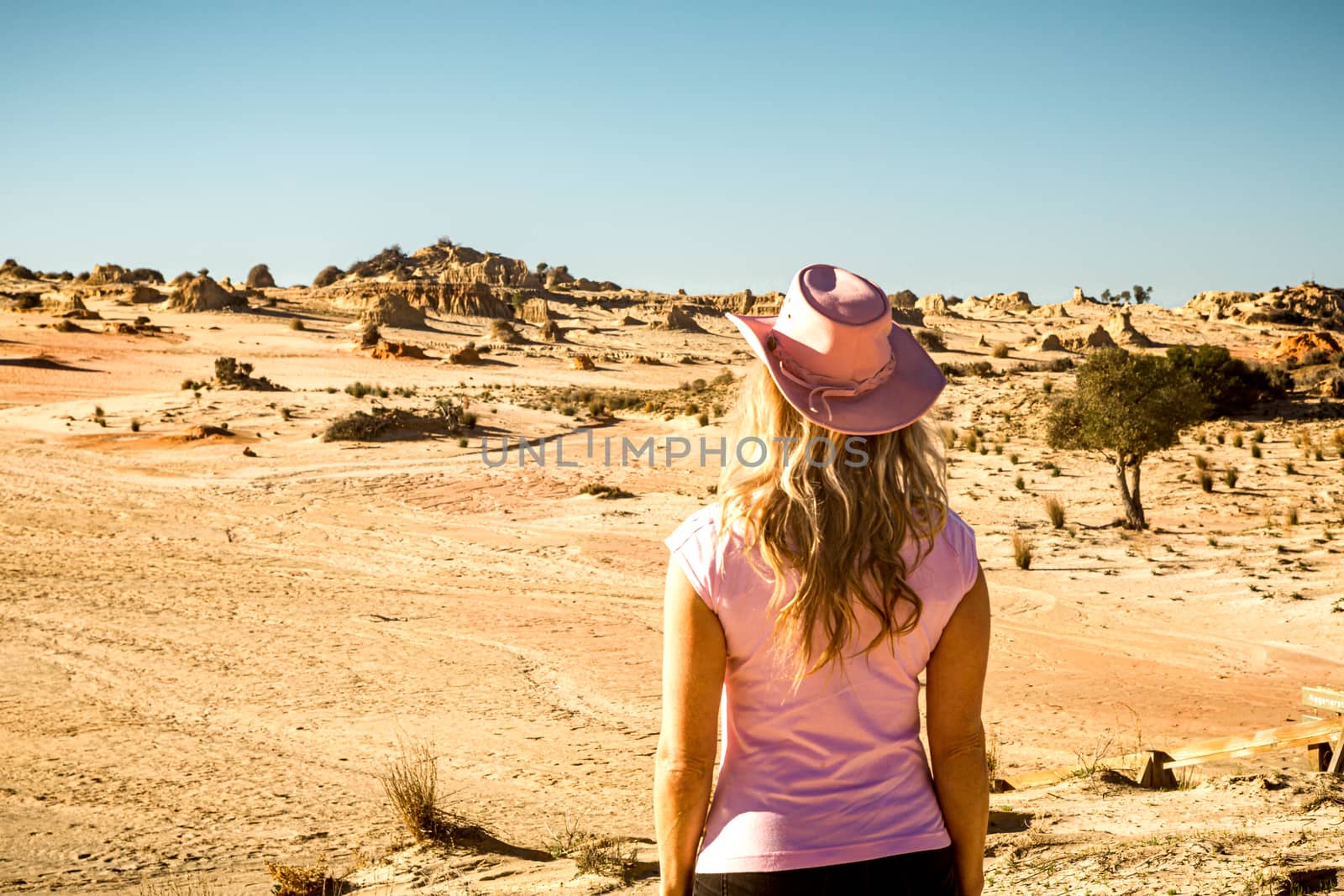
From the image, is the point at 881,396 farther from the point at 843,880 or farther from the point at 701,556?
the point at 843,880

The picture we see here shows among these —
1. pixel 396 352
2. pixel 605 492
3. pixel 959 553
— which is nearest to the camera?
pixel 959 553

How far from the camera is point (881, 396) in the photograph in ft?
6.21

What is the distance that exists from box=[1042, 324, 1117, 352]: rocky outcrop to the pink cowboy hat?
39108 millimetres

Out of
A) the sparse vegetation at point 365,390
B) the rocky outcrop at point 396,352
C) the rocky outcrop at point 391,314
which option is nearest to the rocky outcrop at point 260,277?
the rocky outcrop at point 391,314

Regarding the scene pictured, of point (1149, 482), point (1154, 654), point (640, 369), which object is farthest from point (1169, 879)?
point (640, 369)

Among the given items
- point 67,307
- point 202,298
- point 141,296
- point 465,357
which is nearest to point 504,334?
point 465,357

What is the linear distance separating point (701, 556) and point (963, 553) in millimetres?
466

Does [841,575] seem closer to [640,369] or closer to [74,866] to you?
[74,866]

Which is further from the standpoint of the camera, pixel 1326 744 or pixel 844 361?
pixel 1326 744

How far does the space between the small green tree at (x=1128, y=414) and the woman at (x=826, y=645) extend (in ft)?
49.1

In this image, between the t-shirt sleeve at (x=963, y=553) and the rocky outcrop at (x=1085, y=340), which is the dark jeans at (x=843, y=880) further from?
the rocky outcrop at (x=1085, y=340)

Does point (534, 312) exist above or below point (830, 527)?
above

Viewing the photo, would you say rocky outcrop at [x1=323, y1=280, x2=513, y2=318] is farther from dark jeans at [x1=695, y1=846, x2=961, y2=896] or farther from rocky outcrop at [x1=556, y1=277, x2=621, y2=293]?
dark jeans at [x1=695, y1=846, x2=961, y2=896]

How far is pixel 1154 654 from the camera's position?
10781 mm
